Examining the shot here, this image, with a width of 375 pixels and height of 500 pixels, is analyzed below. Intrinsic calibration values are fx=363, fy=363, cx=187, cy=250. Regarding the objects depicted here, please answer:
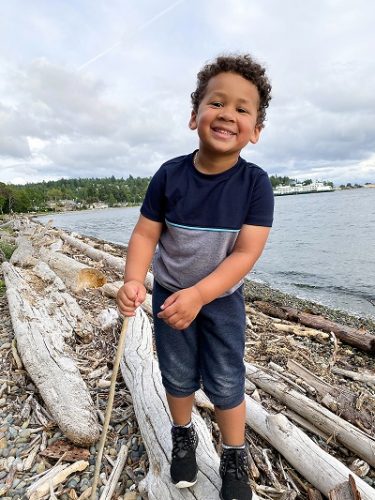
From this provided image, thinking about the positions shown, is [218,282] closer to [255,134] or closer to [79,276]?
[255,134]

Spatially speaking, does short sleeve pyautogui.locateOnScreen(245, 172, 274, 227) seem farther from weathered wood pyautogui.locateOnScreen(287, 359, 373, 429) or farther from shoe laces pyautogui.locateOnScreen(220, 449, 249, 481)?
weathered wood pyautogui.locateOnScreen(287, 359, 373, 429)

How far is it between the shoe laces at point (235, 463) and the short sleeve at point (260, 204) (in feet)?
5.29

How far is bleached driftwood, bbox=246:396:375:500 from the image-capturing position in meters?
2.76

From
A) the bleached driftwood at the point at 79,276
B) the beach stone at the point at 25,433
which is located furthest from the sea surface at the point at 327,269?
the beach stone at the point at 25,433

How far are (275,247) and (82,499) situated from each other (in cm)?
2479

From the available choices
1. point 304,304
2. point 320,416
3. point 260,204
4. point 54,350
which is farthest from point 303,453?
point 304,304

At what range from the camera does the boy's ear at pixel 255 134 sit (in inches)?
88.6

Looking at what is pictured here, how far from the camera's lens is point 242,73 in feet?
6.90

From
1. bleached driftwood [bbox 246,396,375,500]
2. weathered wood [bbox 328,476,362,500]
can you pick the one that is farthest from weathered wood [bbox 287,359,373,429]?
weathered wood [bbox 328,476,362,500]

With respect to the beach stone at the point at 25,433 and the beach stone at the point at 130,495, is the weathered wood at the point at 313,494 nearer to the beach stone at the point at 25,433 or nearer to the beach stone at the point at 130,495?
the beach stone at the point at 130,495

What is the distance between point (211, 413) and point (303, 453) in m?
0.99

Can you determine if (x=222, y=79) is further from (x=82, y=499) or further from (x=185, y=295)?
(x=82, y=499)

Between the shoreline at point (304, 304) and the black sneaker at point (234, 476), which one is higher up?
the black sneaker at point (234, 476)

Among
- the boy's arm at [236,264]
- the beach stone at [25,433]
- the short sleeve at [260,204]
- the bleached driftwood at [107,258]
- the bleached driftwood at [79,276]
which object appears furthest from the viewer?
the bleached driftwood at [107,258]
